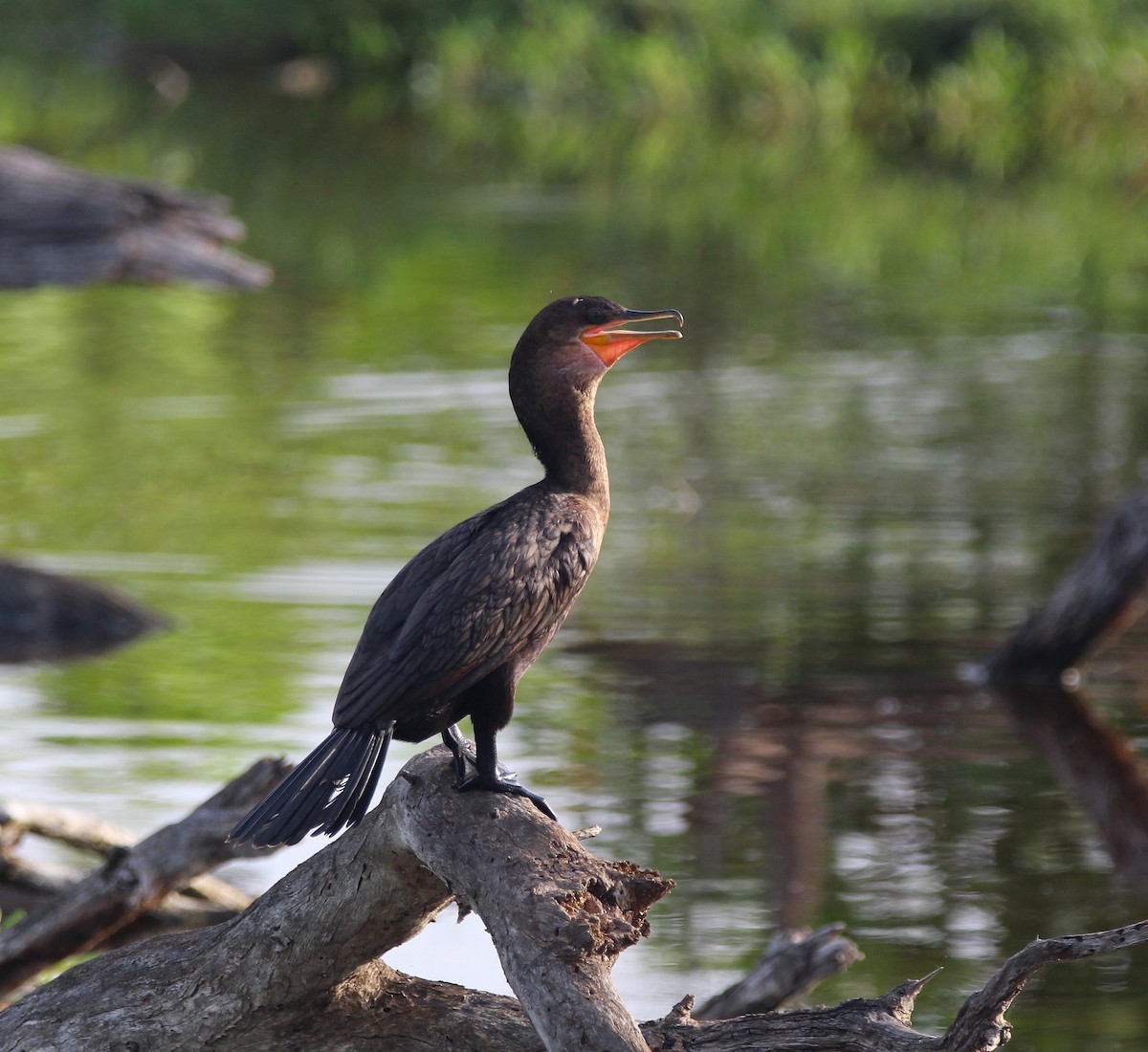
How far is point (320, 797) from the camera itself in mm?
2988

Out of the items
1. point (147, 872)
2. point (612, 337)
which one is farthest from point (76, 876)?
point (612, 337)

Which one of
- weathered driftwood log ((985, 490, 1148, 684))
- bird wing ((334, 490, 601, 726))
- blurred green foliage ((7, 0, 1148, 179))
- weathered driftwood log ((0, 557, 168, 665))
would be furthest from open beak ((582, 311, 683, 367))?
blurred green foliage ((7, 0, 1148, 179))

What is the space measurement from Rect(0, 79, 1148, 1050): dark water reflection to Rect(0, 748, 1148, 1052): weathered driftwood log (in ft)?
6.02

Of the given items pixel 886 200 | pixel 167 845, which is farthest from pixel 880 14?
pixel 167 845

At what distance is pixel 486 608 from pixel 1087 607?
171 inches

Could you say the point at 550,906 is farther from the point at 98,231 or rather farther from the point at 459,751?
the point at 98,231

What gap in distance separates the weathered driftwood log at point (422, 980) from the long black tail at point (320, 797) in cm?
6

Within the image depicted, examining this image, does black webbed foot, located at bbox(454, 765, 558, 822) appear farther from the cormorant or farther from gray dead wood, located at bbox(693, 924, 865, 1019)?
gray dead wood, located at bbox(693, 924, 865, 1019)

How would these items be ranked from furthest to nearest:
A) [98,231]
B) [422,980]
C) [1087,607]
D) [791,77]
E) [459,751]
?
[791,77] → [1087,607] → [98,231] → [422,980] → [459,751]

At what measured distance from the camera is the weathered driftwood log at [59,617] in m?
7.77

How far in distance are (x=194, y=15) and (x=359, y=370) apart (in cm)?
1906

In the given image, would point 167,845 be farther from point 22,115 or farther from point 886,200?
point 22,115

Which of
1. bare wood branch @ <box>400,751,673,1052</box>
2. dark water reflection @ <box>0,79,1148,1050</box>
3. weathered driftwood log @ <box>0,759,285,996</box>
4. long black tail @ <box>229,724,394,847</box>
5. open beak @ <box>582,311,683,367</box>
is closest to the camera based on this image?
bare wood branch @ <box>400,751,673,1052</box>

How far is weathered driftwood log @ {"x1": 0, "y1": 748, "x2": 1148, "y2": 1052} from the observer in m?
2.57
